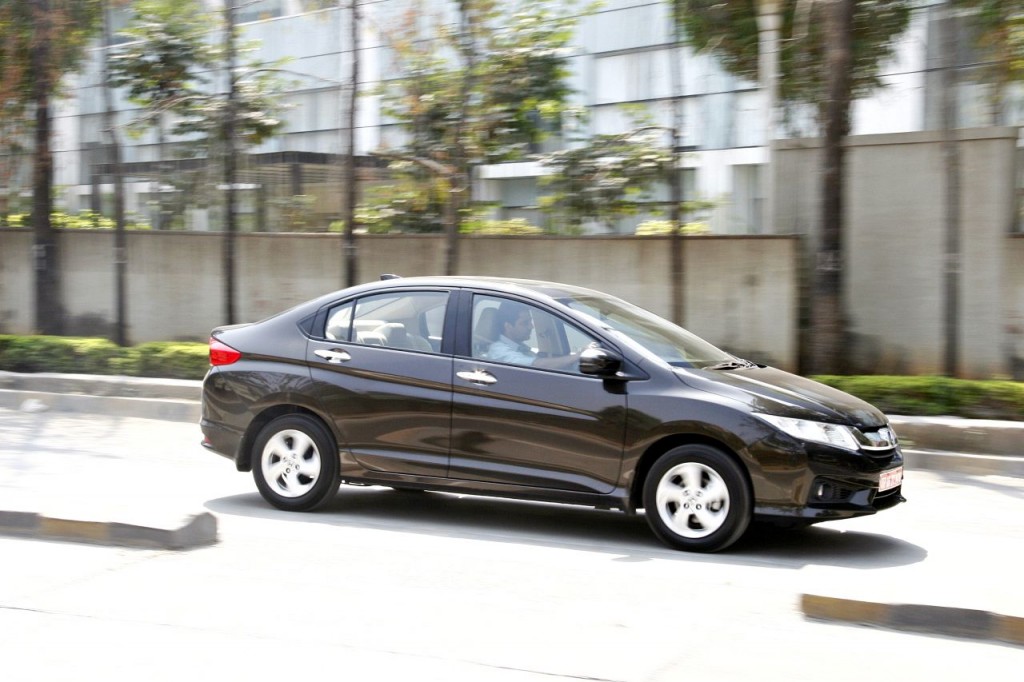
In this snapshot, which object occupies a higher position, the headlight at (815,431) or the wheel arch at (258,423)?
the headlight at (815,431)

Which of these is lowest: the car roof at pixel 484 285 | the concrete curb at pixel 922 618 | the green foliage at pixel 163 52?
the concrete curb at pixel 922 618

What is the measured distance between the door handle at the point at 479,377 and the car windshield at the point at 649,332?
667 millimetres

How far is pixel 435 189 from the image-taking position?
17.4 metres

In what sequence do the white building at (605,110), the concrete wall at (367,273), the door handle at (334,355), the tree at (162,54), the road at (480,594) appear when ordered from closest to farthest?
the road at (480,594) < the door handle at (334,355) < the concrete wall at (367,273) < the white building at (605,110) < the tree at (162,54)

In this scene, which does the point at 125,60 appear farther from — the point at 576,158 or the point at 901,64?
the point at 901,64

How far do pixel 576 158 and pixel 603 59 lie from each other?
7727mm

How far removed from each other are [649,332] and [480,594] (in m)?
2.31

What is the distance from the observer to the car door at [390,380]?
293 inches

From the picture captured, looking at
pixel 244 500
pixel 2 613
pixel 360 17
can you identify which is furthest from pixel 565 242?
pixel 2 613

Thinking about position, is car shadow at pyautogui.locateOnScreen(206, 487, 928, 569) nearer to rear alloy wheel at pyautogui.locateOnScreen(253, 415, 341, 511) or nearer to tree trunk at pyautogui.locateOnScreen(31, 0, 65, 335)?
rear alloy wheel at pyautogui.locateOnScreen(253, 415, 341, 511)

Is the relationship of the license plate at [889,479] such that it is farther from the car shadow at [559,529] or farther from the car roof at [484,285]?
the car roof at [484,285]

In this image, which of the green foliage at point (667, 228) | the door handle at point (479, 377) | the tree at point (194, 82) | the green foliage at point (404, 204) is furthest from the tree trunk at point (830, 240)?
the tree at point (194, 82)

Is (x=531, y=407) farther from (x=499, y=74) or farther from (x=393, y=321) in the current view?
(x=499, y=74)

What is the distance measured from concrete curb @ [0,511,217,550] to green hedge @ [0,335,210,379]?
7.97m
